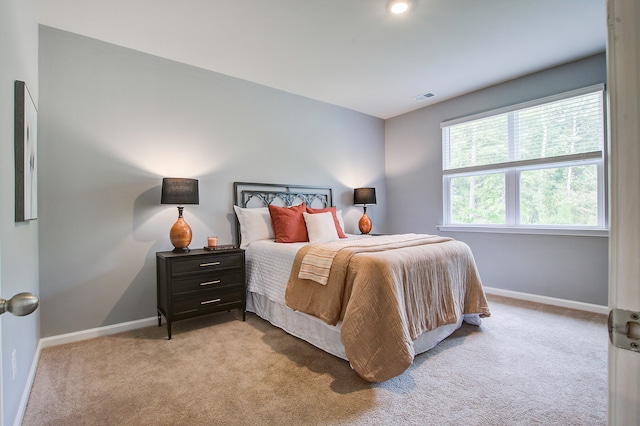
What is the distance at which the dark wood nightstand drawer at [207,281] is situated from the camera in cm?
273

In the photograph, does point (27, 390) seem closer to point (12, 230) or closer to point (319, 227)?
point (12, 230)

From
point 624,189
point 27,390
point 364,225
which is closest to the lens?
point 624,189

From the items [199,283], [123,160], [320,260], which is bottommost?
[199,283]

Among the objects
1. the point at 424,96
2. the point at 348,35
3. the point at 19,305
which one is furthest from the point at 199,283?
the point at 424,96

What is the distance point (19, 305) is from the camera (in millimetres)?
661

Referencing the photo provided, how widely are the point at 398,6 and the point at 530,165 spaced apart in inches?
99.7

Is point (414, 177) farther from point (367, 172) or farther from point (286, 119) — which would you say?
point (286, 119)

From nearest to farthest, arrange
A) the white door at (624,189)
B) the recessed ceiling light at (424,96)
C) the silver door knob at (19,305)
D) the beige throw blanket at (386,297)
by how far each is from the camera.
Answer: the white door at (624,189)
the silver door knob at (19,305)
the beige throw blanket at (386,297)
the recessed ceiling light at (424,96)

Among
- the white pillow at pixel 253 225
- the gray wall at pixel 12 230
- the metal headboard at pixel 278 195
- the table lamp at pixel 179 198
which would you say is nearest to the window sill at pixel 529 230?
the metal headboard at pixel 278 195

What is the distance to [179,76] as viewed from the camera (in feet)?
10.7

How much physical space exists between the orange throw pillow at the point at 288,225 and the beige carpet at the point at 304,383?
1001 mm

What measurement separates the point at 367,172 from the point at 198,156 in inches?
108

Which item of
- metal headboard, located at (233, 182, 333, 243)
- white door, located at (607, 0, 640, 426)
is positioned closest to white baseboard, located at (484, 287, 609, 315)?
metal headboard, located at (233, 182, 333, 243)

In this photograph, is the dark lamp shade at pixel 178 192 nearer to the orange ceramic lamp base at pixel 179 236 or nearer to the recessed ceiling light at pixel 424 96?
the orange ceramic lamp base at pixel 179 236
